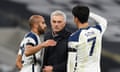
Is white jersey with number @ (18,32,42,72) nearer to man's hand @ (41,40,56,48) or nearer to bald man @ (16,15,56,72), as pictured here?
bald man @ (16,15,56,72)

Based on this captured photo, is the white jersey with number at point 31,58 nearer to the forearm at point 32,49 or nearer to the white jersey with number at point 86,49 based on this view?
the forearm at point 32,49

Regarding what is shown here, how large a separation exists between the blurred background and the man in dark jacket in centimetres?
323

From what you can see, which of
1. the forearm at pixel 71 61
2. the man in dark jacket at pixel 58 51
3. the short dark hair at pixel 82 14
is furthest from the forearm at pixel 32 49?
the short dark hair at pixel 82 14

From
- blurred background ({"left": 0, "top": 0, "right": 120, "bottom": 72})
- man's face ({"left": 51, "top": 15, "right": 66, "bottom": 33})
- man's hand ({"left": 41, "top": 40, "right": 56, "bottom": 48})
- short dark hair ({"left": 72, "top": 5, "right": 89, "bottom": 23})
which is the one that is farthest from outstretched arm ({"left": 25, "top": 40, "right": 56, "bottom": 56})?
blurred background ({"left": 0, "top": 0, "right": 120, "bottom": 72})

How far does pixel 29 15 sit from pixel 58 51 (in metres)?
3.56

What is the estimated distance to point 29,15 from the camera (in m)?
7.25

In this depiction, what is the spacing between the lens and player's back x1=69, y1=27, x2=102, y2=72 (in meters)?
3.57

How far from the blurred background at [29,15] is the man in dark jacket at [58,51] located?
3233 mm

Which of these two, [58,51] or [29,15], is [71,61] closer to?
[58,51]

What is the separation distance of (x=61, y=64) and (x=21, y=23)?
3595mm

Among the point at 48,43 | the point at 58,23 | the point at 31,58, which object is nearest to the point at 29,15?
the point at 31,58

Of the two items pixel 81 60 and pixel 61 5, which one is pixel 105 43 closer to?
pixel 61 5

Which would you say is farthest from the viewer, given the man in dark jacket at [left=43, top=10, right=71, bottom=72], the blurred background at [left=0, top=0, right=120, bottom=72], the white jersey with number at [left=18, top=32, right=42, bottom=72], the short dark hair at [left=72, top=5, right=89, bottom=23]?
the blurred background at [left=0, top=0, right=120, bottom=72]

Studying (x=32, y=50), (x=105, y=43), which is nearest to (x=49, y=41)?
(x=32, y=50)
